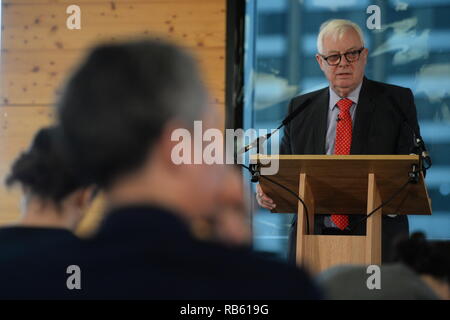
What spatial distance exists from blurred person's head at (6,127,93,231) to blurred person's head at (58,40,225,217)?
0.64 metres

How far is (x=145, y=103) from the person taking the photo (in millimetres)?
959

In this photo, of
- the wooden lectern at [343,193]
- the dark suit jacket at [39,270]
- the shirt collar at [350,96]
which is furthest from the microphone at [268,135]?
the dark suit jacket at [39,270]

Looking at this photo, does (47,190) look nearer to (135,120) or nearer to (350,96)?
(135,120)

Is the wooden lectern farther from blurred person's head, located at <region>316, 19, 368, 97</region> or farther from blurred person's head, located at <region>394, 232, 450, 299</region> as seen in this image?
blurred person's head, located at <region>394, 232, 450, 299</region>

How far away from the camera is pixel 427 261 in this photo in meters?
1.89

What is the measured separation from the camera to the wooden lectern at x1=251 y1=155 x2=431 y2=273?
2824 millimetres

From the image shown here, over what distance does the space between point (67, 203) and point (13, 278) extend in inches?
27.7

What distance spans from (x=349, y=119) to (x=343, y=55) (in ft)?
1.14

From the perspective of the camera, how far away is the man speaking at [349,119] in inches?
133

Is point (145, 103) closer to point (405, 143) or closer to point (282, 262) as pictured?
point (282, 262)

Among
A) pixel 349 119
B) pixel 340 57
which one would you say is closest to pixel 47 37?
pixel 340 57

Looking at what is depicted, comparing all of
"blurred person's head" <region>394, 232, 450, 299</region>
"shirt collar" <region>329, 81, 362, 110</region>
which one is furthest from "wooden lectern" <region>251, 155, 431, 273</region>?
"blurred person's head" <region>394, 232, 450, 299</region>

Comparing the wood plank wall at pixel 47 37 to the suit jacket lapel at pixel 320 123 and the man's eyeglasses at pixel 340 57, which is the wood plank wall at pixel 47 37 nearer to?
the man's eyeglasses at pixel 340 57
